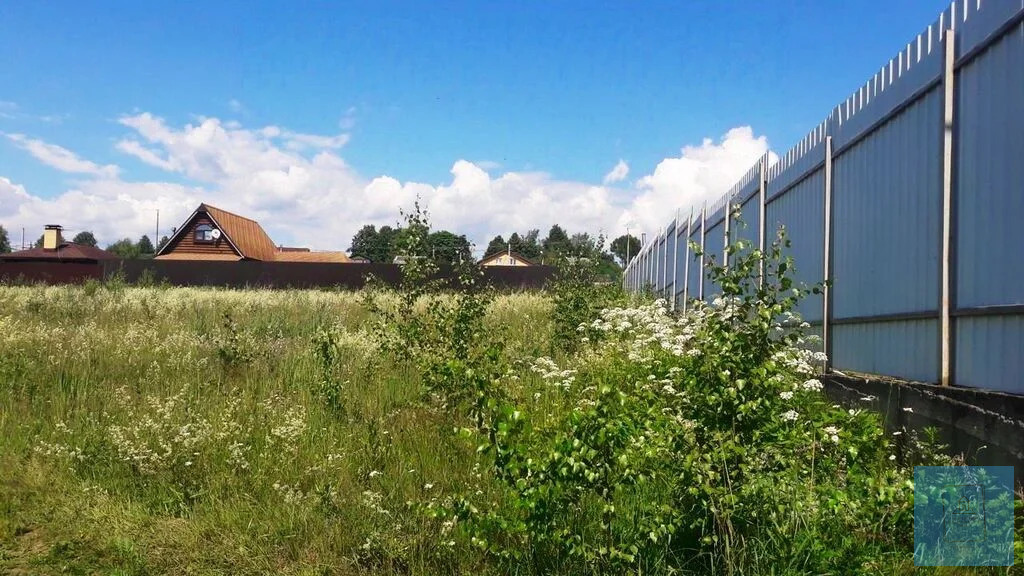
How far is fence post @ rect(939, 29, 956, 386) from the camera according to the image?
362 centimetres

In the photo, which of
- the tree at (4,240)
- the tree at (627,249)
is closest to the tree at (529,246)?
the tree at (627,249)

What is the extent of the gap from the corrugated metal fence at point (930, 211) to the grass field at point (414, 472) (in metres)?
0.69

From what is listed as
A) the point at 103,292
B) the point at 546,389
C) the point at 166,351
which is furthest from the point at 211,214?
the point at 546,389

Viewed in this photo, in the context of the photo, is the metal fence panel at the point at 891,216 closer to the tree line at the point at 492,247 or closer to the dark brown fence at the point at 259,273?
the tree line at the point at 492,247

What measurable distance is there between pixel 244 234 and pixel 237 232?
1.13m

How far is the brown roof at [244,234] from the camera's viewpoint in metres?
38.4

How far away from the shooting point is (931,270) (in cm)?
388

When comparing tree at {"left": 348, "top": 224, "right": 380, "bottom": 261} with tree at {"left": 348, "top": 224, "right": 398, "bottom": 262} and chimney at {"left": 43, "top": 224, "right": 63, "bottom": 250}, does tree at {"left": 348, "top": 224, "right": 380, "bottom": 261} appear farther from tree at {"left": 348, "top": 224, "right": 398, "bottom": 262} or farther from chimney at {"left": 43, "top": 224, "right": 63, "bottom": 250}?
chimney at {"left": 43, "top": 224, "right": 63, "bottom": 250}

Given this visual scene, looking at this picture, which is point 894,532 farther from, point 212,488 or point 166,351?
point 166,351

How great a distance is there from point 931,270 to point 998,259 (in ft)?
2.09

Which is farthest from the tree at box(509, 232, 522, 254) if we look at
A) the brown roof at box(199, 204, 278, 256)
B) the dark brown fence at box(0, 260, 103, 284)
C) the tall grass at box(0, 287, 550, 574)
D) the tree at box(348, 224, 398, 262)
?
the tall grass at box(0, 287, 550, 574)

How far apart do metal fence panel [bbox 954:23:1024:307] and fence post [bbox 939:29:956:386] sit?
5 centimetres

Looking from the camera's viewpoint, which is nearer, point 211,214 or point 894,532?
point 894,532

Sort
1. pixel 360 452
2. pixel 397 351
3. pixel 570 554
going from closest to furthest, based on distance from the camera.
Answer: pixel 570 554
pixel 360 452
pixel 397 351
